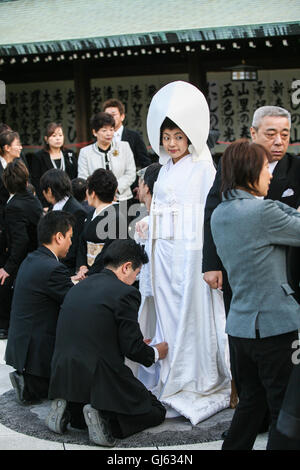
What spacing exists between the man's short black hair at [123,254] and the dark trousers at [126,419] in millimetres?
973

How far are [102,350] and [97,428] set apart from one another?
0.50 metres

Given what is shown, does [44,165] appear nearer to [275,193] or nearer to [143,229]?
[143,229]

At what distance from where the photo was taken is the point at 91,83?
43.0 feet

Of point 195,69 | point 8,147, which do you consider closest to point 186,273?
point 8,147

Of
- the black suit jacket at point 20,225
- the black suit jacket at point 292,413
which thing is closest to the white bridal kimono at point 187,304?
the black suit jacket at point 292,413

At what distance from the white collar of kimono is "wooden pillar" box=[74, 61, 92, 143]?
285 inches

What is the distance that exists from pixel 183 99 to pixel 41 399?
2.62 metres

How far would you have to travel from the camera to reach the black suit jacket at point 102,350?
457cm

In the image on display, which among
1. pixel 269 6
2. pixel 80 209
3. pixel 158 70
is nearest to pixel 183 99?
pixel 80 209

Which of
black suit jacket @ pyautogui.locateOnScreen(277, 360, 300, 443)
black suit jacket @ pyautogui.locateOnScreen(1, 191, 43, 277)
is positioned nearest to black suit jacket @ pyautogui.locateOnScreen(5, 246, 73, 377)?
black suit jacket @ pyautogui.locateOnScreen(1, 191, 43, 277)

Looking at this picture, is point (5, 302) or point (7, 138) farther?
point (7, 138)

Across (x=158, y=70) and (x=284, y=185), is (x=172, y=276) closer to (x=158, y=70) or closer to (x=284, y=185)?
(x=284, y=185)

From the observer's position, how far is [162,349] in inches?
203

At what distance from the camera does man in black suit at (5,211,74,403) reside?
5.39m
